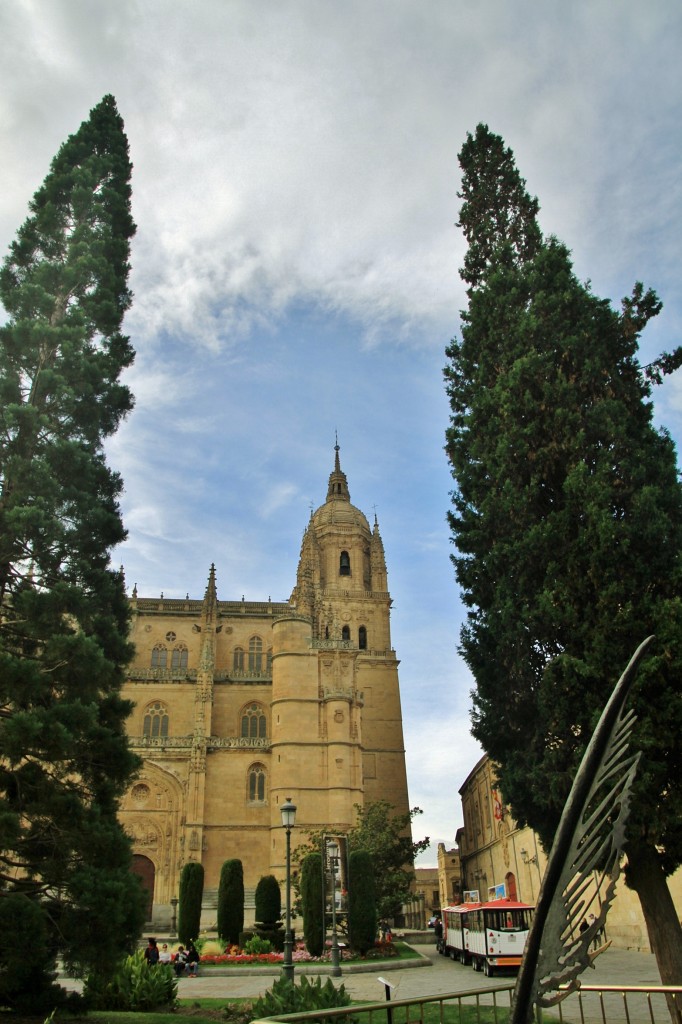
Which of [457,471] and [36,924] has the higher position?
[457,471]

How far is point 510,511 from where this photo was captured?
14.1 metres

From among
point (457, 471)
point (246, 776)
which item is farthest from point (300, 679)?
point (457, 471)

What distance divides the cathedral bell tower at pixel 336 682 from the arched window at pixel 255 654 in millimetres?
3158

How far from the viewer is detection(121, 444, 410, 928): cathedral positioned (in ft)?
120

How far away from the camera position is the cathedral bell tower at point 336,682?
3756 centimetres

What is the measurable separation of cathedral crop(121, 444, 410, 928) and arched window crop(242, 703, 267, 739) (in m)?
0.06

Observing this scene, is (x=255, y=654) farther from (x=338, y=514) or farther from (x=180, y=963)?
(x=180, y=963)

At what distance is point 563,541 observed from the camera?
43.7 feet

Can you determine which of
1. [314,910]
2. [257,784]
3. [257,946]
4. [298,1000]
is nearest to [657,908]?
[298,1000]

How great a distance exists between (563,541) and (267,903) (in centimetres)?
2091

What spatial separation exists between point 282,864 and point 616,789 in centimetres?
3493

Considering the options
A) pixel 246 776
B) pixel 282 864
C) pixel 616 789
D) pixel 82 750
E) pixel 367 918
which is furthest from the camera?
pixel 246 776

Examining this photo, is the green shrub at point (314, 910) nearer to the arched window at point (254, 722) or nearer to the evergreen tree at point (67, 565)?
the evergreen tree at point (67, 565)

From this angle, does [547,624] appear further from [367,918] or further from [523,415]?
[367,918]
